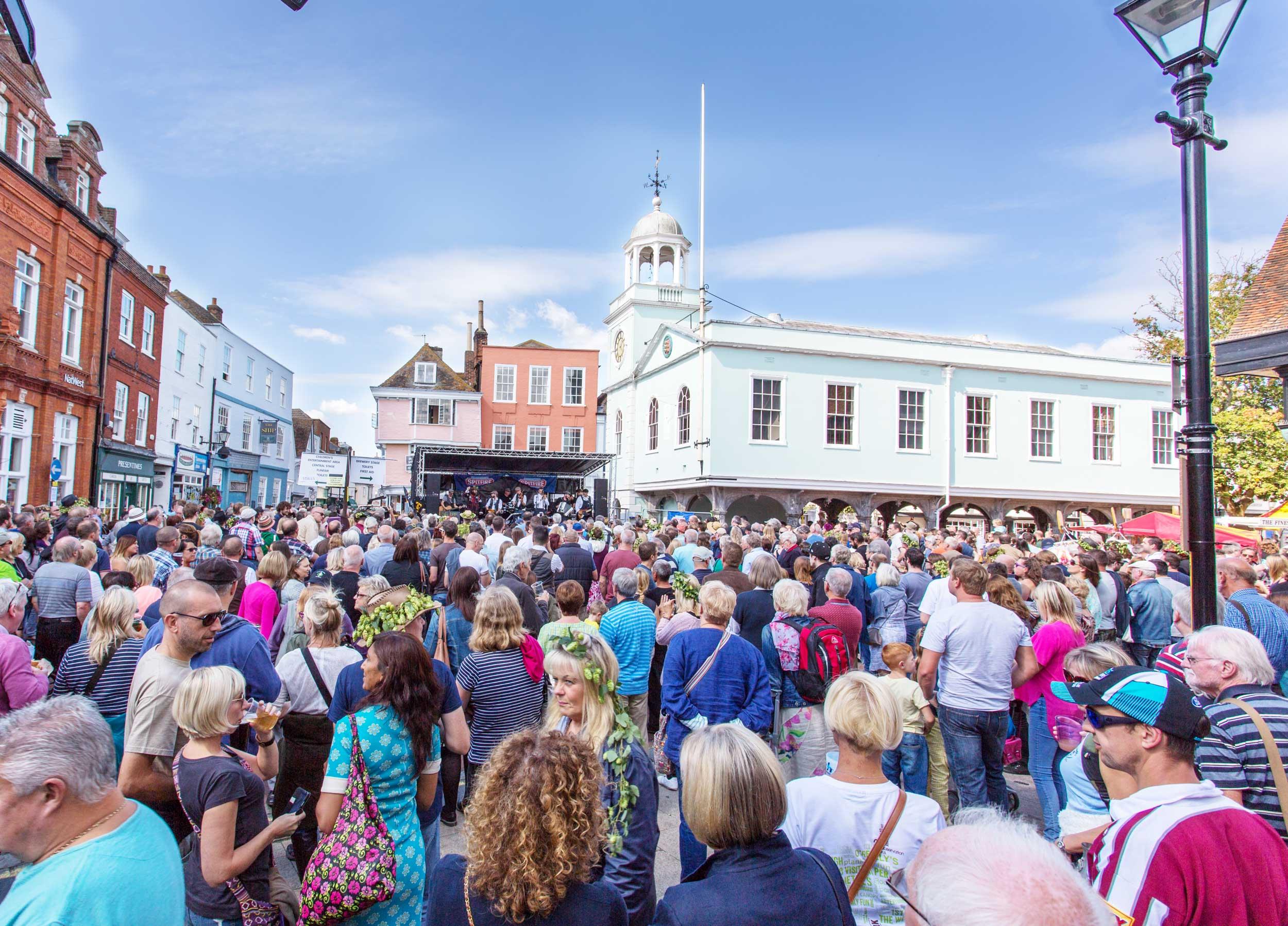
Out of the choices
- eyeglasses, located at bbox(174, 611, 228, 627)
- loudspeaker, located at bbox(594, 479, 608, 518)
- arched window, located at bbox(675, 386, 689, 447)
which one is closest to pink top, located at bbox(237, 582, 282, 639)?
eyeglasses, located at bbox(174, 611, 228, 627)

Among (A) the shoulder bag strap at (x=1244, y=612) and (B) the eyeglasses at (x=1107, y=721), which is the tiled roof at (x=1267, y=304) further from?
(B) the eyeglasses at (x=1107, y=721)

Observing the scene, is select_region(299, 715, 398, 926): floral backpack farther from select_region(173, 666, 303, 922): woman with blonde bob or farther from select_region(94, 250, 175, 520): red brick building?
select_region(94, 250, 175, 520): red brick building

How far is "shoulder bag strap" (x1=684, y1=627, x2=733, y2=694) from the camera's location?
453 centimetres

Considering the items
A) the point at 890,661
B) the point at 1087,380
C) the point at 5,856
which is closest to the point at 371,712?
the point at 5,856

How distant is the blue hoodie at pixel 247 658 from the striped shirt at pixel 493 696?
111 centimetres

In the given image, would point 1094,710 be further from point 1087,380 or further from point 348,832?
point 1087,380

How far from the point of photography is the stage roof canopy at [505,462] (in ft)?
87.5

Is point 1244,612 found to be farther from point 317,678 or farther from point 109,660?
point 109,660

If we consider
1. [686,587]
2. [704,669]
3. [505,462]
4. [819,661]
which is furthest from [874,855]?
[505,462]

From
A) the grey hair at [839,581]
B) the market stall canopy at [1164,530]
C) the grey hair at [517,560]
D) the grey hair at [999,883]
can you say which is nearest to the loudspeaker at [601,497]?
the market stall canopy at [1164,530]

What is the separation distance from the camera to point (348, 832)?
111 inches

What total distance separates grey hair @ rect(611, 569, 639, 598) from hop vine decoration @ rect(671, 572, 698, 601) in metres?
0.78

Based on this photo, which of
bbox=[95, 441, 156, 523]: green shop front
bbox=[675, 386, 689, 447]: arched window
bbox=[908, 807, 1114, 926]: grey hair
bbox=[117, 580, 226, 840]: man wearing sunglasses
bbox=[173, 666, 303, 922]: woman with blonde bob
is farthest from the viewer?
bbox=[675, 386, 689, 447]: arched window

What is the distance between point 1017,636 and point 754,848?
133 inches
